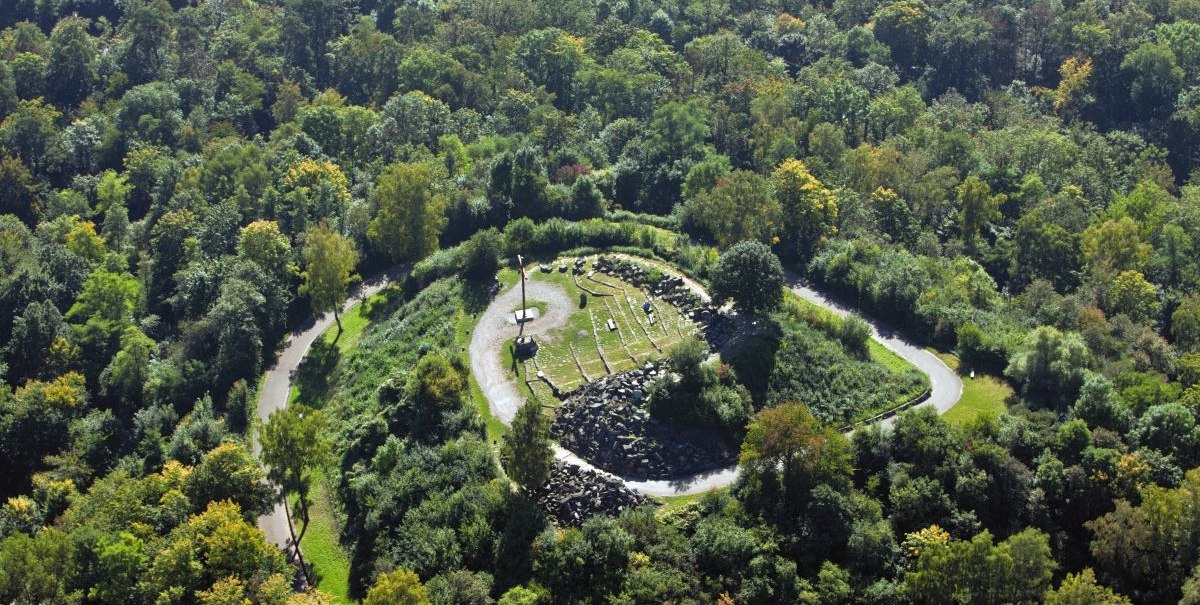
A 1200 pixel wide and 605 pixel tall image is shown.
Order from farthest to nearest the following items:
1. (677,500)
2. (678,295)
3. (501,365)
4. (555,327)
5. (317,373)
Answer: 1. (317,373)
2. (678,295)
3. (555,327)
4. (501,365)
5. (677,500)

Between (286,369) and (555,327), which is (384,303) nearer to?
(286,369)

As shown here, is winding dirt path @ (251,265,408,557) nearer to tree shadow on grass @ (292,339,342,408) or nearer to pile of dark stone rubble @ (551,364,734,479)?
tree shadow on grass @ (292,339,342,408)

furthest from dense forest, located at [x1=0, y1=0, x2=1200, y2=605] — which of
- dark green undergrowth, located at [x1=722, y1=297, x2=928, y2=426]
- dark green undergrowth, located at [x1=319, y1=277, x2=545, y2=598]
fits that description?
dark green undergrowth, located at [x1=722, y1=297, x2=928, y2=426]

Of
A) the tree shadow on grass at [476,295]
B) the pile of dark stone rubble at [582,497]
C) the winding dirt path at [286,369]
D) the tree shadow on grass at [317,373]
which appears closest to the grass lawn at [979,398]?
the pile of dark stone rubble at [582,497]

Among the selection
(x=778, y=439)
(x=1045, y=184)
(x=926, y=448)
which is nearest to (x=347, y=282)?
(x=778, y=439)

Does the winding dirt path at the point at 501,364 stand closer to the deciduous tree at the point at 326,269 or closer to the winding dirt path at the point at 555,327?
the winding dirt path at the point at 555,327

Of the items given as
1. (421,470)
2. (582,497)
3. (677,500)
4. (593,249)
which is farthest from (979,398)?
(421,470)
